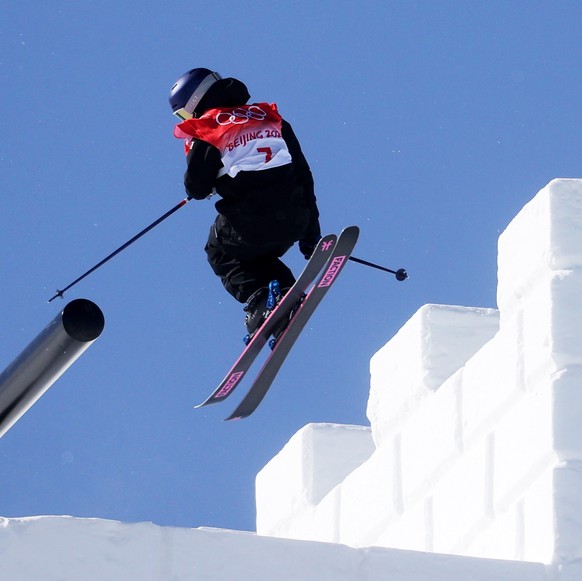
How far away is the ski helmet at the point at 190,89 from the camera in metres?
7.73

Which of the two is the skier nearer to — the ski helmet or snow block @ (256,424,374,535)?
the ski helmet

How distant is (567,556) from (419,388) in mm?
1681

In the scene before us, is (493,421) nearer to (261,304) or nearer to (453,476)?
Answer: (453,476)

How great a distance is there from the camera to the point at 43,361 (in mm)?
4605


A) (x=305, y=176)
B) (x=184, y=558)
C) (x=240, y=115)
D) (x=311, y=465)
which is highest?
(x=240, y=115)

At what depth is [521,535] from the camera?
18.0 feet

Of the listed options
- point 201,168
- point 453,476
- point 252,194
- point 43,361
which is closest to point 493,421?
point 453,476

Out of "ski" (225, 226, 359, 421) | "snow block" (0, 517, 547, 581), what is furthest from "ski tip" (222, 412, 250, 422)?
"snow block" (0, 517, 547, 581)

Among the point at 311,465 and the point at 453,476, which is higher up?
the point at 311,465

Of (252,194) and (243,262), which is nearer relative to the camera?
(252,194)

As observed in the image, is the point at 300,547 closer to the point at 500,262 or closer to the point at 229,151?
the point at 500,262

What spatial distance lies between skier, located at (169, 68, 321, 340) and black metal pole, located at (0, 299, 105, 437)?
306cm

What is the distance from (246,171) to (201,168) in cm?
21

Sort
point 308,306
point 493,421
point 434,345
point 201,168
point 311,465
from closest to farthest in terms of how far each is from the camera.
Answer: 1. point 493,421
2. point 434,345
3. point 201,168
4. point 308,306
5. point 311,465
